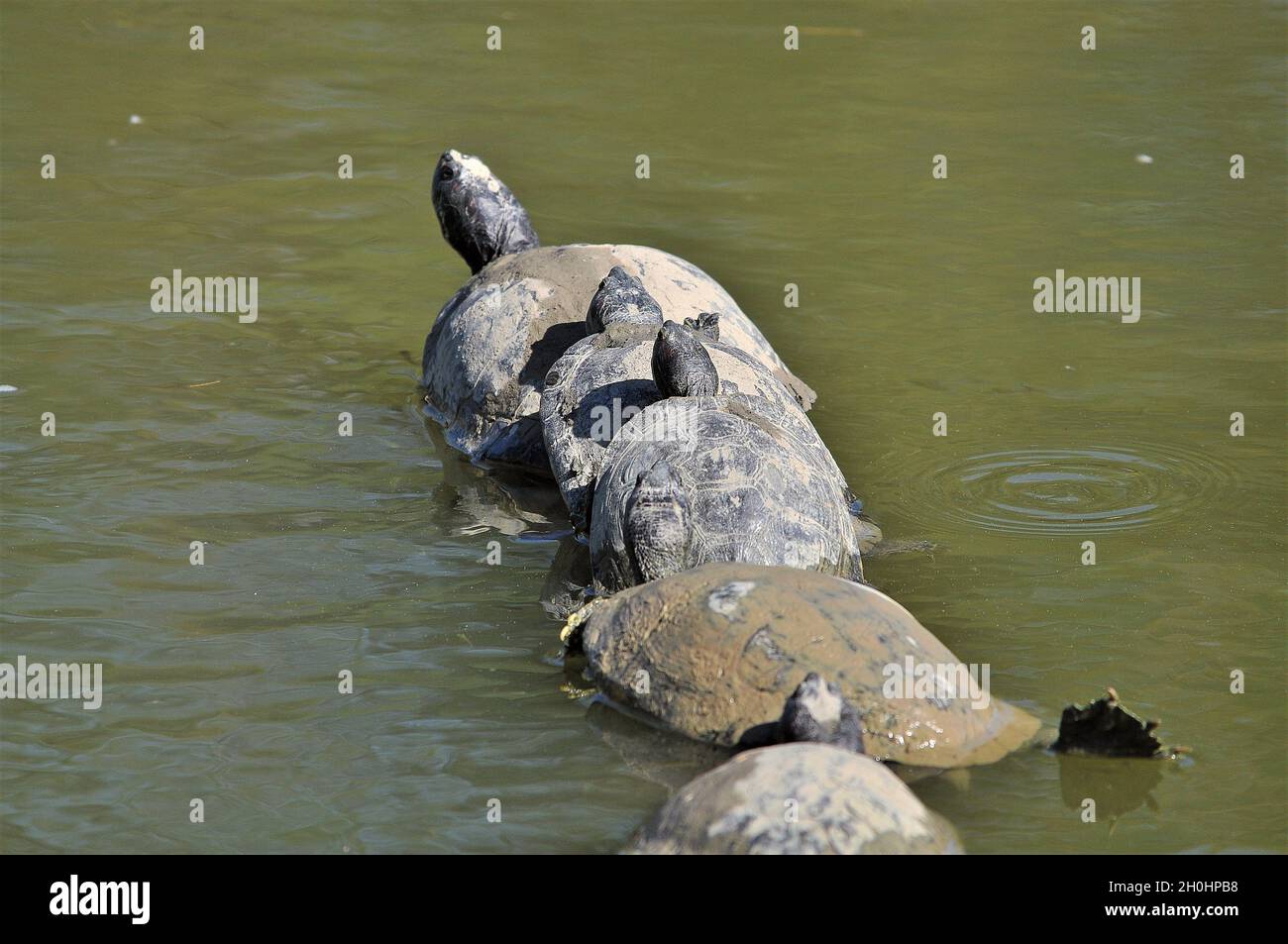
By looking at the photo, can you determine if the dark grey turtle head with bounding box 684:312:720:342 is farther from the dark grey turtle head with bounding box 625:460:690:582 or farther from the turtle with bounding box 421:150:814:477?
the dark grey turtle head with bounding box 625:460:690:582

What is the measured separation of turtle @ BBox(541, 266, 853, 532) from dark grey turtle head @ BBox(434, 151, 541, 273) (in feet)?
5.19

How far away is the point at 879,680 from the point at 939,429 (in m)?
2.61

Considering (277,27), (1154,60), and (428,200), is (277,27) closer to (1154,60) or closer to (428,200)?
(428,200)

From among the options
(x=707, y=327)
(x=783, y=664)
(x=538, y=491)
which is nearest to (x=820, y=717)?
(x=783, y=664)

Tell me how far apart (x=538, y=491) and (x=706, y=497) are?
1.57 m

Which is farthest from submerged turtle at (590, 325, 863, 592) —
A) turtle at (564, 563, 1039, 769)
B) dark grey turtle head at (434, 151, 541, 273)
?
dark grey turtle head at (434, 151, 541, 273)

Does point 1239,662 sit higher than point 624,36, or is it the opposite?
point 624,36

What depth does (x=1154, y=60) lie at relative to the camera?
11383 mm

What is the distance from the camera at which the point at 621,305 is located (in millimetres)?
5926

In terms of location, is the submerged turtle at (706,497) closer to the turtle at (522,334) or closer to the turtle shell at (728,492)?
the turtle shell at (728,492)

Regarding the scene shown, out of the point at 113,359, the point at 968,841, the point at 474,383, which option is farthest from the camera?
the point at 113,359

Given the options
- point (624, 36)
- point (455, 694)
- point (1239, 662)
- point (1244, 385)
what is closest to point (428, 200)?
point (624, 36)

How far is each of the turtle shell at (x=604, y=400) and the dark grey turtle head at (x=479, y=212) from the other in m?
1.71

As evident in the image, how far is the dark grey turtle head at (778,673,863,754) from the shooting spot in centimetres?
378
